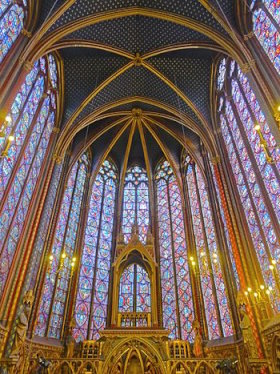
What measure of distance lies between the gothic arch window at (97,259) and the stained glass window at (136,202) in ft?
2.74

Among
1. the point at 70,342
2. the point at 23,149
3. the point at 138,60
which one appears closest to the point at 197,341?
the point at 70,342

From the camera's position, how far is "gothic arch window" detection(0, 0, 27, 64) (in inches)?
398

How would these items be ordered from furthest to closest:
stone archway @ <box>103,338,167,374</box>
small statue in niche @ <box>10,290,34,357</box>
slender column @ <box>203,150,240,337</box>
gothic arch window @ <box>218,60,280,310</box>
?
1. slender column @ <box>203,150,240,337</box>
2. stone archway @ <box>103,338,167,374</box>
3. gothic arch window @ <box>218,60,280,310</box>
4. small statue in niche @ <box>10,290,34,357</box>

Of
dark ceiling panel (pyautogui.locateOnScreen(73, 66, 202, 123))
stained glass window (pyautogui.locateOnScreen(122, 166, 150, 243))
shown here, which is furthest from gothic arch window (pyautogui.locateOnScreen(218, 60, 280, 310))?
stained glass window (pyautogui.locateOnScreen(122, 166, 150, 243))

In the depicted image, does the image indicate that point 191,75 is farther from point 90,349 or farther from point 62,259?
point 90,349

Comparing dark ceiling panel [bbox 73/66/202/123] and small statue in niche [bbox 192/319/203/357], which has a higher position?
dark ceiling panel [bbox 73/66/202/123]

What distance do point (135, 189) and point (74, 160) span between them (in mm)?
4853

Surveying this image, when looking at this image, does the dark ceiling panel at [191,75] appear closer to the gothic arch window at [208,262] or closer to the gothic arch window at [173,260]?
the gothic arch window at [208,262]

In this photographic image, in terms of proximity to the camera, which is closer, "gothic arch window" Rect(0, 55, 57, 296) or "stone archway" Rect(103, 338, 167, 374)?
"gothic arch window" Rect(0, 55, 57, 296)

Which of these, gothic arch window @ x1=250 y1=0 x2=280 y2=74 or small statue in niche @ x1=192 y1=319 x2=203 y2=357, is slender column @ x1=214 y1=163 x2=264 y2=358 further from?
gothic arch window @ x1=250 y1=0 x2=280 y2=74

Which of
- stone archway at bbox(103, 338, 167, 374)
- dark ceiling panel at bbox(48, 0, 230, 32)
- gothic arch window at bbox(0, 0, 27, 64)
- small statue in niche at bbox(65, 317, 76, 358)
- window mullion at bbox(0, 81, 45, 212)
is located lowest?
stone archway at bbox(103, 338, 167, 374)

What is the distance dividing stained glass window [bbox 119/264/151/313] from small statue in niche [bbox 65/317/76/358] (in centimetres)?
235

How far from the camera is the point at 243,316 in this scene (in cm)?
1067

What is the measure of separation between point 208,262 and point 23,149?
31.6 ft
